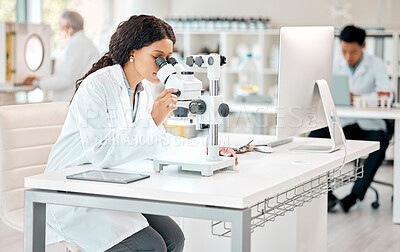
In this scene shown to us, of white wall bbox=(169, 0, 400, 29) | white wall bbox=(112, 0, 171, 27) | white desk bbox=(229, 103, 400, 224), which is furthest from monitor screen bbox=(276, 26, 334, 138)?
white wall bbox=(169, 0, 400, 29)

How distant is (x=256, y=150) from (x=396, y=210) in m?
1.77

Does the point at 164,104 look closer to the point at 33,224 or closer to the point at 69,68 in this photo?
the point at 33,224

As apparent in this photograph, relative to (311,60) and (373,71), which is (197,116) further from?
(373,71)

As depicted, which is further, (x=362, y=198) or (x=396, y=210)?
(x=362, y=198)

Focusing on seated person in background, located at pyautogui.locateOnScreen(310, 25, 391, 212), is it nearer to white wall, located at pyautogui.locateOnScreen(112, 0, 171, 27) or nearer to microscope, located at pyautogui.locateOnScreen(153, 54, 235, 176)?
white wall, located at pyautogui.locateOnScreen(112, 0, 171, 27)

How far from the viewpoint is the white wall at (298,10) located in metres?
6.25

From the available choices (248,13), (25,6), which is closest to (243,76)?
(248,13)

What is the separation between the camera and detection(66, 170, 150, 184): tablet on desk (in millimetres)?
1704

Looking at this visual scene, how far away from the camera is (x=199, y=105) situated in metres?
1.84

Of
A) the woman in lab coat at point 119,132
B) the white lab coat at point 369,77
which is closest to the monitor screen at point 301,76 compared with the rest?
the woman in lab coat at point 119,132

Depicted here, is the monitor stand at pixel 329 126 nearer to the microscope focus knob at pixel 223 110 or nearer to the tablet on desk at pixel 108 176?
the microscope focus knob at pixel 223 110

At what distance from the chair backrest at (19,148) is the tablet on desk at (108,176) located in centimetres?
53

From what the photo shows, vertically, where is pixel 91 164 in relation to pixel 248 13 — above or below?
below

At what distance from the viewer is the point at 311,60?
7.82 ft
